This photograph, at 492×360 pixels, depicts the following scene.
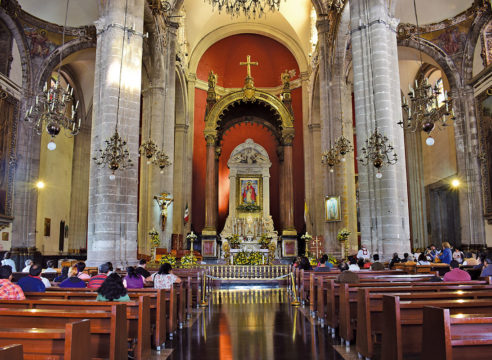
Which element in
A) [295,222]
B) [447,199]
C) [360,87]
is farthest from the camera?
[295,222]

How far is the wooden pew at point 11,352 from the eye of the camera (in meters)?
1.92

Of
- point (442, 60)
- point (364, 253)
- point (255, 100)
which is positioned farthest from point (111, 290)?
point (255, 100)

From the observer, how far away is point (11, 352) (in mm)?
1966

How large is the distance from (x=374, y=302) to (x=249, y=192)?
59.6 feet

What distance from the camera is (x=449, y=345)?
2895mm

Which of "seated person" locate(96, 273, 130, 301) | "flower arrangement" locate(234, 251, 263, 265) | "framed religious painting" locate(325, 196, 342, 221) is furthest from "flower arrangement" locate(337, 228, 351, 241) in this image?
"seated person" locate(96, 273, 130, 301)

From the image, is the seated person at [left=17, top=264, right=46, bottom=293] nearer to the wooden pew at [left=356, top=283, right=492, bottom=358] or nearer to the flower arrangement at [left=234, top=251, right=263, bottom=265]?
the wooden pew at [left=356, top=283, right=492, bottom=358]

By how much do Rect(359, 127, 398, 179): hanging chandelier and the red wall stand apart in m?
13.0

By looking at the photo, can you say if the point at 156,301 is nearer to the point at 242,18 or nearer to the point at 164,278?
the point at 164,278

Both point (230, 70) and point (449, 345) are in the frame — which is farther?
point (230, 70)

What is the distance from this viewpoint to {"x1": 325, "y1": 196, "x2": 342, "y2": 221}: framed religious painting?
55.0 feet

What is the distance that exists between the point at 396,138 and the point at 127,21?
28.9ft

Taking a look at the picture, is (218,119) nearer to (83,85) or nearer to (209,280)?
(83,85)

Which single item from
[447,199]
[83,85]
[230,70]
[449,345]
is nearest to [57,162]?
[83,85]
